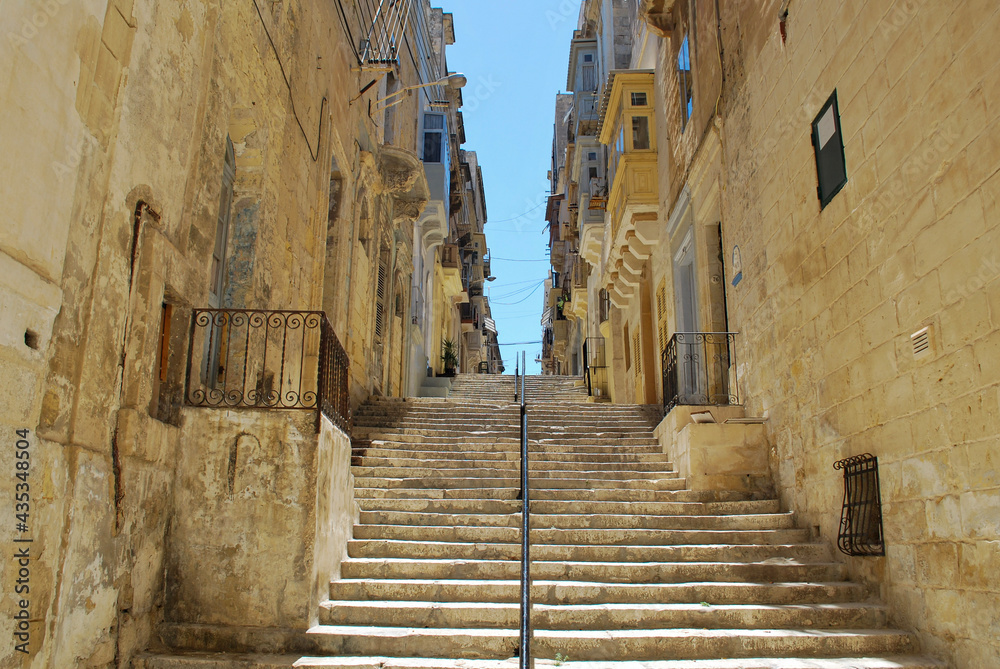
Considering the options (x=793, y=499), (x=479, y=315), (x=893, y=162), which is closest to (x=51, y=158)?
(x=893, y=162)

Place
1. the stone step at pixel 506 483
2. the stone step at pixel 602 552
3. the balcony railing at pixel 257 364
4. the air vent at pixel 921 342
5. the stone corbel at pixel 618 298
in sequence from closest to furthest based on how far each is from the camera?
the air vent at pixel 921 342
the balcony railing at pixel 257 364
the stone step at pixel 602 552
the stone step at pixel 506 483
the stone corbel at pixel 618 298

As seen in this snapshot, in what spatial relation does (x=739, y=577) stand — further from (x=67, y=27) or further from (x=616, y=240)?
(x=616, y=240)

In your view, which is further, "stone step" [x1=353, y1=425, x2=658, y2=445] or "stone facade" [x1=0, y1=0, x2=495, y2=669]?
"stone step" [x1=353, y1=425, x2=658, y2=445]

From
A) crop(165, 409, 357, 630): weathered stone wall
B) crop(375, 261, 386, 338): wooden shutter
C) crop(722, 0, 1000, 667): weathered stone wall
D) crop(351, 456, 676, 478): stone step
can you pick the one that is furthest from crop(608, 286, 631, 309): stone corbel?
crop(165, 409, 357, 630): weathered stone wall

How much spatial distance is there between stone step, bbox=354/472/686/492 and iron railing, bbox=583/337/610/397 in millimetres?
12989

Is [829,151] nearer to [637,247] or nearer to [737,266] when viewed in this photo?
[737,266]

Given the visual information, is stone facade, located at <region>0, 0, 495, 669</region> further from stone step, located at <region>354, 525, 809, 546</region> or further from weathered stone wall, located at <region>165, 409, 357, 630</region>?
stone step, located at <region>354, 525, 809, 546</region>

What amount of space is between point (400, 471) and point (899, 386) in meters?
5.64

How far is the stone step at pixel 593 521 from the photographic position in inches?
305

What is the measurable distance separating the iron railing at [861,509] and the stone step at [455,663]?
1049 mm

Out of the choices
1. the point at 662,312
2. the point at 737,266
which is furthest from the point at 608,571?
the point at 662,312

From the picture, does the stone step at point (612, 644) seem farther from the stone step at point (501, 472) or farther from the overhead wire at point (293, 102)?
the overhead wire at point (293, 102)

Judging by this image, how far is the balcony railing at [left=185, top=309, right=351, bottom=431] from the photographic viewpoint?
20.5 ft

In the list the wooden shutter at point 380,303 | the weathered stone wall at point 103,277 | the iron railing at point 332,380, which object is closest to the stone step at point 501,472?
the iron railing at point 332,380
